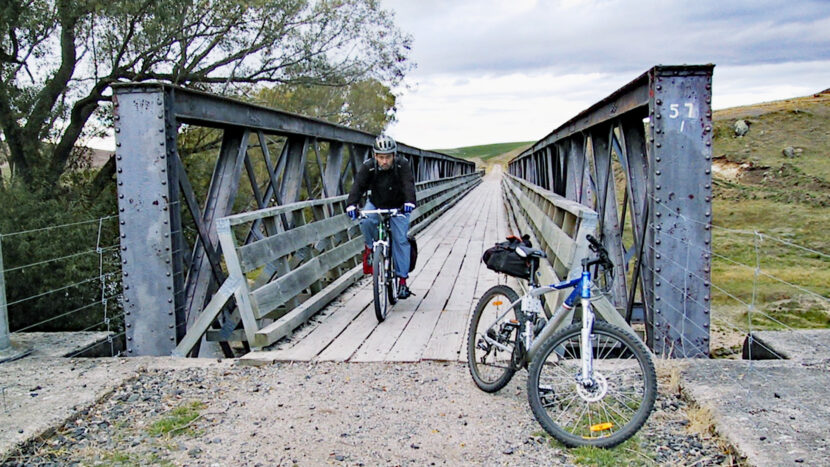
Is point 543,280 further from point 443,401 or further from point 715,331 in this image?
point 715,331

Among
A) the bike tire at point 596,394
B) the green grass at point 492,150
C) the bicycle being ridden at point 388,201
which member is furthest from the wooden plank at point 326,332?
the green grass at point 492,150

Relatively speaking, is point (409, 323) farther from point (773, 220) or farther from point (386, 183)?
point (773, 220)

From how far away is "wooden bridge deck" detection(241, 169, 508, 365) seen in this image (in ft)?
18.1

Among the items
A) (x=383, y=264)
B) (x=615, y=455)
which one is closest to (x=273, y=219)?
(x=383, y=264)

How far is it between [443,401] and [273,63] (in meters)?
15.2

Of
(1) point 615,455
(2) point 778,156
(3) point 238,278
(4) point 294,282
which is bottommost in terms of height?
(1) point 615,455

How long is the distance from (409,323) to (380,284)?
1.48 ft

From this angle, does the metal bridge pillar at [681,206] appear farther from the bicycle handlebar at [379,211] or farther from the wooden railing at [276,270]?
the wooden railing at [276,270]

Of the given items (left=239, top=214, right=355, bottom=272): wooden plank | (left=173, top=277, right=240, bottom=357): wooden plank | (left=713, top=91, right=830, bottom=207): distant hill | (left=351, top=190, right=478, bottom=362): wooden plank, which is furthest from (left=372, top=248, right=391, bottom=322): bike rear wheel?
(left=713, top=91, right=830, bottom=207): distant hill

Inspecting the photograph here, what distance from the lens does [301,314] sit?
255 inches

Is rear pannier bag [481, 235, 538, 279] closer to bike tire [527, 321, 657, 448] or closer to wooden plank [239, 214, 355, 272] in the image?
bike tire [527, 321, 657, 448]

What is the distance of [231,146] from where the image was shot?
6.51 metres

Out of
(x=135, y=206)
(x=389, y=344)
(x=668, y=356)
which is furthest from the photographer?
(x=389, y=344)

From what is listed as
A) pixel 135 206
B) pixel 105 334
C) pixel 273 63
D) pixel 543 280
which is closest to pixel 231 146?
pixel 135 206
